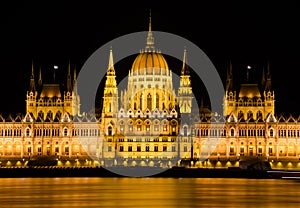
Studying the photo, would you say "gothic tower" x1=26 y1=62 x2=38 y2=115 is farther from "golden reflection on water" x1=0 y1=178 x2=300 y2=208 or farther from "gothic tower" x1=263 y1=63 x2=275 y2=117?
"golden reflection on water" x1=0 y1=178 x2=300 y2=208

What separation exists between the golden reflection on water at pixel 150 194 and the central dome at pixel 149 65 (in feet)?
227

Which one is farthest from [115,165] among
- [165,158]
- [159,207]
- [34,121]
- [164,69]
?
[159,207]

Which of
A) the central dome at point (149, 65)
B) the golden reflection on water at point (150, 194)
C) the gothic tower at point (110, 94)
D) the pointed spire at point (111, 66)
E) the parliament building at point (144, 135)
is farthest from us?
the central dome at point (149, 65)

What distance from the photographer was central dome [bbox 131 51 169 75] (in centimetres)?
17575

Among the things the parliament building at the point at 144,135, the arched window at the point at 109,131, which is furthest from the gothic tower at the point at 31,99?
the arched window at the point at 109,131

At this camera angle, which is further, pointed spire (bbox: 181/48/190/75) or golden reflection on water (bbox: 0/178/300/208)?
pointed spire (bbox: 181/48/190/75)

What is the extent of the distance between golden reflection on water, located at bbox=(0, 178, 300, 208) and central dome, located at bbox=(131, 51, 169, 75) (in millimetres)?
69136

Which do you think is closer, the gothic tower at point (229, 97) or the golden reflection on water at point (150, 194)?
the golden reflection on water at point (150, 194)

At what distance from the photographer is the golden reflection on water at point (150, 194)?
7819 cm

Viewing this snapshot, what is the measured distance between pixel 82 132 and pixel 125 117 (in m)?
7.73

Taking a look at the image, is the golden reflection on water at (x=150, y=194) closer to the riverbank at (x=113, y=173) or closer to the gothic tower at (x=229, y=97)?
the riverbank at (x=113, y=173)

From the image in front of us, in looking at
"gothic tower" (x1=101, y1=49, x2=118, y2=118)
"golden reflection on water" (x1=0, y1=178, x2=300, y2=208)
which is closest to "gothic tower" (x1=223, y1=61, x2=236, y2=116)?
"gothic tower" (x1=101, y1=49, x2=118, y2=118)

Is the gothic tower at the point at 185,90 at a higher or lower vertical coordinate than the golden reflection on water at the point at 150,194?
higher

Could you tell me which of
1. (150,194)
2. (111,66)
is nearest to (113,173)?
(150,194)
